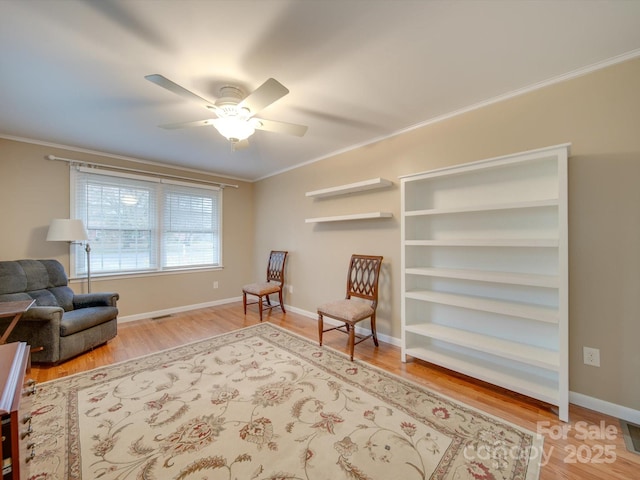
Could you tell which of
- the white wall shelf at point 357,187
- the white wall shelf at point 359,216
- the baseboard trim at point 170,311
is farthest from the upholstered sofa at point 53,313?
the white wall shelf at point 357,187

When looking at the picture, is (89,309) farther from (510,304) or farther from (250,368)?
(510,304)

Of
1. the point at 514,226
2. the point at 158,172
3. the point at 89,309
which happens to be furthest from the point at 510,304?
the point at 158,172

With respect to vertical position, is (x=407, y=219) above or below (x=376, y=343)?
above

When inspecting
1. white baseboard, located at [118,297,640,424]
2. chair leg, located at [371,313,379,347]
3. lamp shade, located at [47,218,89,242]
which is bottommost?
white baseboard, located at [118,297,640,424]

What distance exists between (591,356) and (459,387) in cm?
93

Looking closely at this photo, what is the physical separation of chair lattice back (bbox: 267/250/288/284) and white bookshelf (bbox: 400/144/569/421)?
7.30ft

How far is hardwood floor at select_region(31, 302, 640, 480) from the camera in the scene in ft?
4.70

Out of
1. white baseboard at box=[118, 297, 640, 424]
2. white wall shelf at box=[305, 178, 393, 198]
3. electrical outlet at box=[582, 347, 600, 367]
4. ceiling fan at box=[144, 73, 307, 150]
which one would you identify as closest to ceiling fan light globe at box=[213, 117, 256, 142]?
ceiling fan at box=[144, 73, 307, 150]

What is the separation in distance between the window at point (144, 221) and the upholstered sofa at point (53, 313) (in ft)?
1.65

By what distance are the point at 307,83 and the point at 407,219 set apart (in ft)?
5.05

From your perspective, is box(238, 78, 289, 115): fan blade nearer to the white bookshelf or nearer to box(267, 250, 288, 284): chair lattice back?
the white bookshelf

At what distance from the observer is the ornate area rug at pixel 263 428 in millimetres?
1387

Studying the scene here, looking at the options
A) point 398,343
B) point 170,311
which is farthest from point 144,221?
point 398,343

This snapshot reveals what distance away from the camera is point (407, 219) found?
2.63 m
